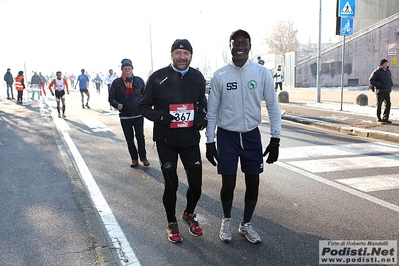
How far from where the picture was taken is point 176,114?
388 cm

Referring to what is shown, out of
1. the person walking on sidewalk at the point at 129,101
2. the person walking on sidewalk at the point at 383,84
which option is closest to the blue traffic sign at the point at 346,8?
the person walking on sidewalk at the point at 383,84

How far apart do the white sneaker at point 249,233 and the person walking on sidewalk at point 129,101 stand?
348cm

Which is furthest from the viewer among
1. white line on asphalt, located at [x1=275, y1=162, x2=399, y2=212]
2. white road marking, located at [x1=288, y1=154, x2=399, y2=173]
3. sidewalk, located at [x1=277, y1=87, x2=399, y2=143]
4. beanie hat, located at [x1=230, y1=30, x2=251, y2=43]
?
sidewalk, located at [x1=277, y1=87, x2=399, y2=143]

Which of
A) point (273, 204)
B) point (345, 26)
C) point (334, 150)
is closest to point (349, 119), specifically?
point (345, 26)

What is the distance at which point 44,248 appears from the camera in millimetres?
3766

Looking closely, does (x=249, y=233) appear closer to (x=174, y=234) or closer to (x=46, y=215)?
(x=174, y=234)

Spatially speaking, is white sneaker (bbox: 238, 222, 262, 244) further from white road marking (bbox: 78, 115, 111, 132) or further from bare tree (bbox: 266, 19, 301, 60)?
bare tree (bbox: 266, 19, 301, 60)

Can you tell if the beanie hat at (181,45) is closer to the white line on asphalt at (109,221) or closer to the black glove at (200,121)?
the black glove at (200,121)

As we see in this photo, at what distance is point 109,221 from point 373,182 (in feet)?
12.7

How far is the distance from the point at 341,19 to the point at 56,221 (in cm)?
1267

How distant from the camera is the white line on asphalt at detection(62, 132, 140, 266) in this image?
143 inches

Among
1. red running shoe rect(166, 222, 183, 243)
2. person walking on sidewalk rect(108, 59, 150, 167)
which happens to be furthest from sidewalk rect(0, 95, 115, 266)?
person walking on sidewalk rect(108, 59, 150, 167)

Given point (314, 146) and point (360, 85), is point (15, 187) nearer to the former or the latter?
point (314, 146)

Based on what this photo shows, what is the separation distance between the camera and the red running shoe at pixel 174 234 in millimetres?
3924
